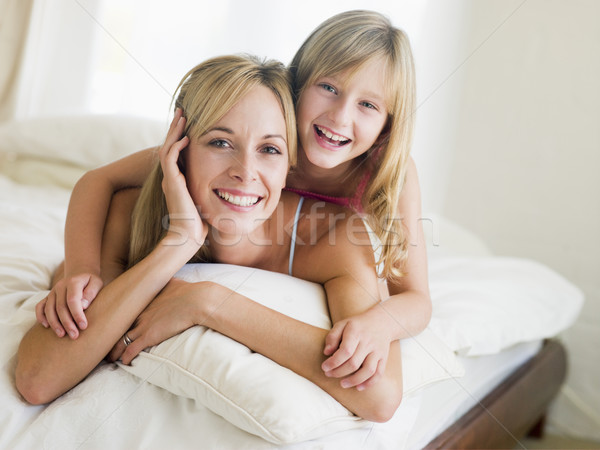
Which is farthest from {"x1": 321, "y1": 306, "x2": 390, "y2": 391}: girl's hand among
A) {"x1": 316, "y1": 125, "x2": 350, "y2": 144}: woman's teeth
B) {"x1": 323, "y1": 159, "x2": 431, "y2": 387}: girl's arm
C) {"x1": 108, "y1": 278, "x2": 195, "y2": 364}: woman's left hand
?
{"x1": 316, "y1": 125, "x2": 350, "y2": 144}: woman's teeth

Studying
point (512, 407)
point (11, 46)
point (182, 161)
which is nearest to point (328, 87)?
point (182, 161)

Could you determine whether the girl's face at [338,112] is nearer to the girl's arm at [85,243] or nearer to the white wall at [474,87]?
the girl's arm at [85,243]

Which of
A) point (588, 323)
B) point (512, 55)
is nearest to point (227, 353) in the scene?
point (588, 323)

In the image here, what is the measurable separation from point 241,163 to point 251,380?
33 centimetres

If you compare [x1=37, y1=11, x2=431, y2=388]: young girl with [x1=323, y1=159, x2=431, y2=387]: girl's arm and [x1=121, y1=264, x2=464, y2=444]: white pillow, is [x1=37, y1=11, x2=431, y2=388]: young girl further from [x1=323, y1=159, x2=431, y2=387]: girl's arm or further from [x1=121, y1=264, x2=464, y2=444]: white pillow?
[x1=121, y1=264, x2=464, y2=444]: white pillow

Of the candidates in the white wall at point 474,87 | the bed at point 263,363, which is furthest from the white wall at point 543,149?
the bed at point 263,363

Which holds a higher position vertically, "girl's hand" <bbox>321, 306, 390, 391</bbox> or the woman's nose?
the woman's nose

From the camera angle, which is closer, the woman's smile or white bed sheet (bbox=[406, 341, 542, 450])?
the woman's smile

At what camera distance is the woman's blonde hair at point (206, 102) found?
3.11 feet

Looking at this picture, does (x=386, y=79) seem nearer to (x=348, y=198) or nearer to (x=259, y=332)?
(x=348, y=198)

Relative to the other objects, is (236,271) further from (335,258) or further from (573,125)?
(573,125)

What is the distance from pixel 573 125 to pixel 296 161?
1509mm

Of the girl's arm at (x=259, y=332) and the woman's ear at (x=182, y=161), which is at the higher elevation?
the woman's ear at (x=182, y=161)

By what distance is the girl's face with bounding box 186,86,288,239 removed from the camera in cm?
94
